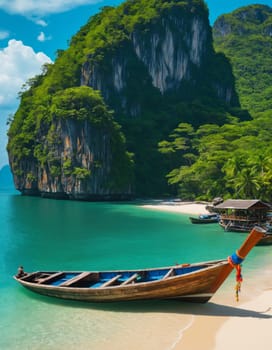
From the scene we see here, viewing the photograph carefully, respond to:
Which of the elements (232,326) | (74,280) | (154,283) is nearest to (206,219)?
(74,280)

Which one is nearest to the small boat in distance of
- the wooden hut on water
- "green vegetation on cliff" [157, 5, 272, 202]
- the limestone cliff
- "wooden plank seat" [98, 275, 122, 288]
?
"green vegetation on cliff" [157, 5, 272, 202]

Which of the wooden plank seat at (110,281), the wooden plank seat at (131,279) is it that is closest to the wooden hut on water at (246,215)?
the wooden plank seat at (131,279)

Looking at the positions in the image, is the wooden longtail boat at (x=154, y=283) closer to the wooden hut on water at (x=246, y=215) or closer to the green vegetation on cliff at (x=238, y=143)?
the wooden hut on water at (x=246, y=215)

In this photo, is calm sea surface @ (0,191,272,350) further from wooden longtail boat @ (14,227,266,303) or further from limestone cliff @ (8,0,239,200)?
limestone cliff @ (8,0,239,200)

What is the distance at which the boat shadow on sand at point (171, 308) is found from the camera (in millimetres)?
14109

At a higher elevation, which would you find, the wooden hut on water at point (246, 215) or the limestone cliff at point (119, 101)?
the limestone cliff at point (119, 101)

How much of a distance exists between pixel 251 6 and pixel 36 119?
153 metres

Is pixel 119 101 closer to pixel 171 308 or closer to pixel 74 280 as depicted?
pixel 74 280

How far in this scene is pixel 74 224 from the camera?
42281 millimetres

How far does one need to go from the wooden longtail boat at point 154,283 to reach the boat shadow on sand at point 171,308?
270 mm

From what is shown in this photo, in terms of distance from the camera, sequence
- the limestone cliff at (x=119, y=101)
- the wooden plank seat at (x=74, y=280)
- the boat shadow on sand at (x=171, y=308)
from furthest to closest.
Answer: the limestone cliff at (x=119, y=101) < the wooden plank seat at (x=74, y=280) < the boat shadow on sand at (x=171, y=308)

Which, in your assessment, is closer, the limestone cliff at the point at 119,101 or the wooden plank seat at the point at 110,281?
the wooden plank seat at the point at 110,281

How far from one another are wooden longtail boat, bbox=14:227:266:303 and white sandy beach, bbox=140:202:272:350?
3.34ft

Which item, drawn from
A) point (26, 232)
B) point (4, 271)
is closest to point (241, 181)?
point (26, 232)
